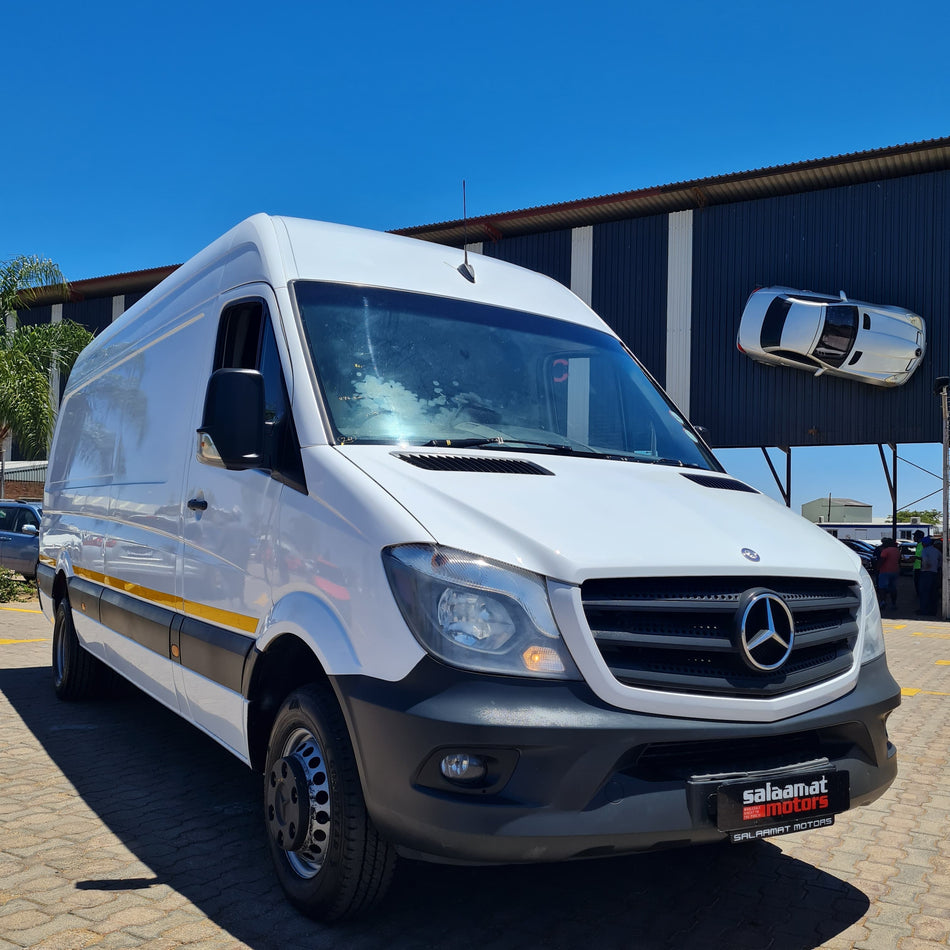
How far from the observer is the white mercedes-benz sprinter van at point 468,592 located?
278 centimetres

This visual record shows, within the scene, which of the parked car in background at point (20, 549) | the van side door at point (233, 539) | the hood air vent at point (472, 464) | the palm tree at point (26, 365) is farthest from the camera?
the palm tree at point (26, 365)

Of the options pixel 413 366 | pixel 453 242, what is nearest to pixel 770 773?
pixel 413 366

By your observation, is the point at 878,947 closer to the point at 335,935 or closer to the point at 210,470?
the point at 335,935

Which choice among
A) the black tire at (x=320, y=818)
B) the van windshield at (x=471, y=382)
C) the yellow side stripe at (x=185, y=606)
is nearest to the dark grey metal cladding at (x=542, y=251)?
the yellow side stripe at (x=185, y=606)

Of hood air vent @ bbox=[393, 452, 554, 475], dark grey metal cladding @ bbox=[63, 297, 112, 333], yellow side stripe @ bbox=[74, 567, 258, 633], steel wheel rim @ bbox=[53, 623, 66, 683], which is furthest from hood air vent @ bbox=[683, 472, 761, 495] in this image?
dark grey metal cladding @ bbox=[63, 297, 112, 333]

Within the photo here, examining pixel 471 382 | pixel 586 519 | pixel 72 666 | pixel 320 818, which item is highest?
pixel 471 382

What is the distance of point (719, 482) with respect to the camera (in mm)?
4066

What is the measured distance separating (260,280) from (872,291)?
20.5 m

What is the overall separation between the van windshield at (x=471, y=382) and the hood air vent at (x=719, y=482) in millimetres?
202

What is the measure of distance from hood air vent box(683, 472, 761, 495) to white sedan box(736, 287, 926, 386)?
720 inches

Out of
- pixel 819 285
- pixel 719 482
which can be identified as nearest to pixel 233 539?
pixel 719 482

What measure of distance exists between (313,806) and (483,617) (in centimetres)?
99

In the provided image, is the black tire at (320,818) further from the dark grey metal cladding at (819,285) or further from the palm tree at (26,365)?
the dark grey metal cladding at (819,285)

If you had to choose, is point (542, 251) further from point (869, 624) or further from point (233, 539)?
point (869, 624)
